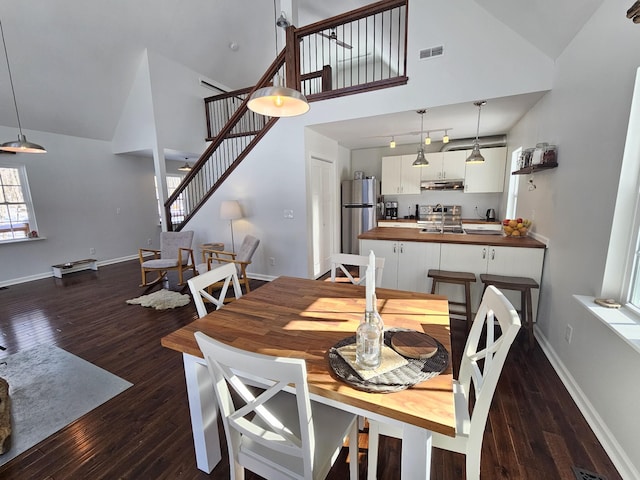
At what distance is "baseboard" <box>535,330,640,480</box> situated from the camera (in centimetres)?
141

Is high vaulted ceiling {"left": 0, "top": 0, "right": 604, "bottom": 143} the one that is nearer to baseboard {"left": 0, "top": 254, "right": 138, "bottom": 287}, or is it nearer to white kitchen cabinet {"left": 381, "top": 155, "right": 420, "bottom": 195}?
white kitchen cabinet {"left": 381, "top": 155, "right": 420, "bottom": 195}

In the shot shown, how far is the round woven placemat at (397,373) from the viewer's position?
37.6 inches

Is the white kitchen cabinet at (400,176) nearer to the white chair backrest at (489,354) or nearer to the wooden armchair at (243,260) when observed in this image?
the wooden armchair at (243,260)

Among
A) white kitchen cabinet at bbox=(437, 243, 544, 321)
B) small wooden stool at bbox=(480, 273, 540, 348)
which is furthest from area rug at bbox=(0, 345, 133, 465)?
small wooden stool at bbox=(480, 273, 540, 348)

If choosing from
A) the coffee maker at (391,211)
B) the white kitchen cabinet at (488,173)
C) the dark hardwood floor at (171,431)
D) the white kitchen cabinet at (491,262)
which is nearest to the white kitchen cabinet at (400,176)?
the coffee maker at (391,211)

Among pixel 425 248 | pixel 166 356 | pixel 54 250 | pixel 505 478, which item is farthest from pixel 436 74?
pixel 54 250

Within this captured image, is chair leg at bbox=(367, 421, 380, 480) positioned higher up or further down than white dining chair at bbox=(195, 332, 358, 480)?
further down

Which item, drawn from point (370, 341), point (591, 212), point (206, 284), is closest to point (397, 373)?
point (370, 341)

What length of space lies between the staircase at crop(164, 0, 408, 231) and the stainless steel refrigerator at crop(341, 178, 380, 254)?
183 centimetres

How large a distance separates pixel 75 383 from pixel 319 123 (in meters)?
3.75

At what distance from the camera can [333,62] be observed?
6.79 metres

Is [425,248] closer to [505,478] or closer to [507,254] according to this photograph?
[507,254]

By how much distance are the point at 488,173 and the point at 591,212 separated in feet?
10.6

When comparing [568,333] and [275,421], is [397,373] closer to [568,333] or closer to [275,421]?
[275,421]
